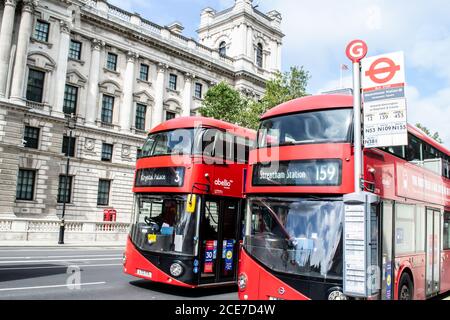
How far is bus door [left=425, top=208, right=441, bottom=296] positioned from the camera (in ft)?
31.3

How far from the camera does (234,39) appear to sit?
47.7 meters

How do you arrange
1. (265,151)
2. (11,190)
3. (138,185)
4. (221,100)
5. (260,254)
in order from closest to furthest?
1. (260,254)
2. (265,151)
3. (138,185)
4. (11,190)
5. (221,100)

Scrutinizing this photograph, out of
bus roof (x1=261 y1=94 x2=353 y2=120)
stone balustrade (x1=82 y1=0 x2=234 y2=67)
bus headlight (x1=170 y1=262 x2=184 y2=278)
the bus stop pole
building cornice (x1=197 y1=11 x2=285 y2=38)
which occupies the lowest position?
bus headlight (x1=170 y1=262 x2=184 y2=278)

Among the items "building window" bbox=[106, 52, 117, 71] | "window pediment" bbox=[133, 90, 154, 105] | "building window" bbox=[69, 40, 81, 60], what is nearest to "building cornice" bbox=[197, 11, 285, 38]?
"window pediment" bbox=[133, 90, 154, 105]

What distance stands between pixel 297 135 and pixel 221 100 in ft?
81.9

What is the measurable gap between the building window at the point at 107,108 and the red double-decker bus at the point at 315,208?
2953cm

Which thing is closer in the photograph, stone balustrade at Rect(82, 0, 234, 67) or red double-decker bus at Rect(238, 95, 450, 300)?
red double-decker bus at Rect(238, 95, 450, 300)

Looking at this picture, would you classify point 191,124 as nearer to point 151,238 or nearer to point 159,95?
Result: point 151,238

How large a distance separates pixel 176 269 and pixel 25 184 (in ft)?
79.5

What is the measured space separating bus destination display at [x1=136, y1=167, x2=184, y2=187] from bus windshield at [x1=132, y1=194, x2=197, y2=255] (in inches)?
12.1

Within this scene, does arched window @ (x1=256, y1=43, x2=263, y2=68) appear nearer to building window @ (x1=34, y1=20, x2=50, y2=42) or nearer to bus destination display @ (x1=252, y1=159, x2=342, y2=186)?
building window @ (x1=34, y1=20, x2=50, y2=42)

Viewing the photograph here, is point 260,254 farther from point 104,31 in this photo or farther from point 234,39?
point 234,39

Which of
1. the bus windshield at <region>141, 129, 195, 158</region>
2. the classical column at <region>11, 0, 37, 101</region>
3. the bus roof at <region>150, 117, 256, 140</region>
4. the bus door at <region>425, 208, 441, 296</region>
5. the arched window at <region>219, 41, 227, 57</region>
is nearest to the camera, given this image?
the bus door at <region>425, 208, 441, 296</region>
